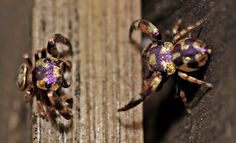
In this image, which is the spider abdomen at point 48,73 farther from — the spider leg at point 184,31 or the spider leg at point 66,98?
the spider leg at point 184,31

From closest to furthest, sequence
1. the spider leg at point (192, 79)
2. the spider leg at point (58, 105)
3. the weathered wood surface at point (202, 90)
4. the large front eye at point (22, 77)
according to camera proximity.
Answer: the weathered wood surface at point (202, 90) < the spider leg at point (192, 79) < the spider leg at point (58, 105) < the large front eye at point (22, 77)

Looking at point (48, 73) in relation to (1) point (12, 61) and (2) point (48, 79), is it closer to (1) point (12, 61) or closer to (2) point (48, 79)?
(2) point (48, 79)

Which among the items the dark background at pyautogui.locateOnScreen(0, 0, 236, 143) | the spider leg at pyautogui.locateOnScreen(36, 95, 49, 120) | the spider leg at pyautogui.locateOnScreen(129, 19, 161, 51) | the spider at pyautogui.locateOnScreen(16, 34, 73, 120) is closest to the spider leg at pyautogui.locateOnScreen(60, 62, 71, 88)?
the spider at pyautogui.locateOnScreen(16, 34, 73, 120)

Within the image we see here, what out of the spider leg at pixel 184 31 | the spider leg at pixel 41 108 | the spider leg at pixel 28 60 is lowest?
the spider leg at pixel 41 108

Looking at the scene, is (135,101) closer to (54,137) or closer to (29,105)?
(54,137)

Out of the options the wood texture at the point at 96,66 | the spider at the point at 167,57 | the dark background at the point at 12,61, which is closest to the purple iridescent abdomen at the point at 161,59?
the spider at the point at 167,57

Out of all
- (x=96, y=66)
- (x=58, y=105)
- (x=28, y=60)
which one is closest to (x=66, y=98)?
(x=58, y=105)

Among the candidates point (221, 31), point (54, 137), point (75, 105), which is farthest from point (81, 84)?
point (221, 31)
